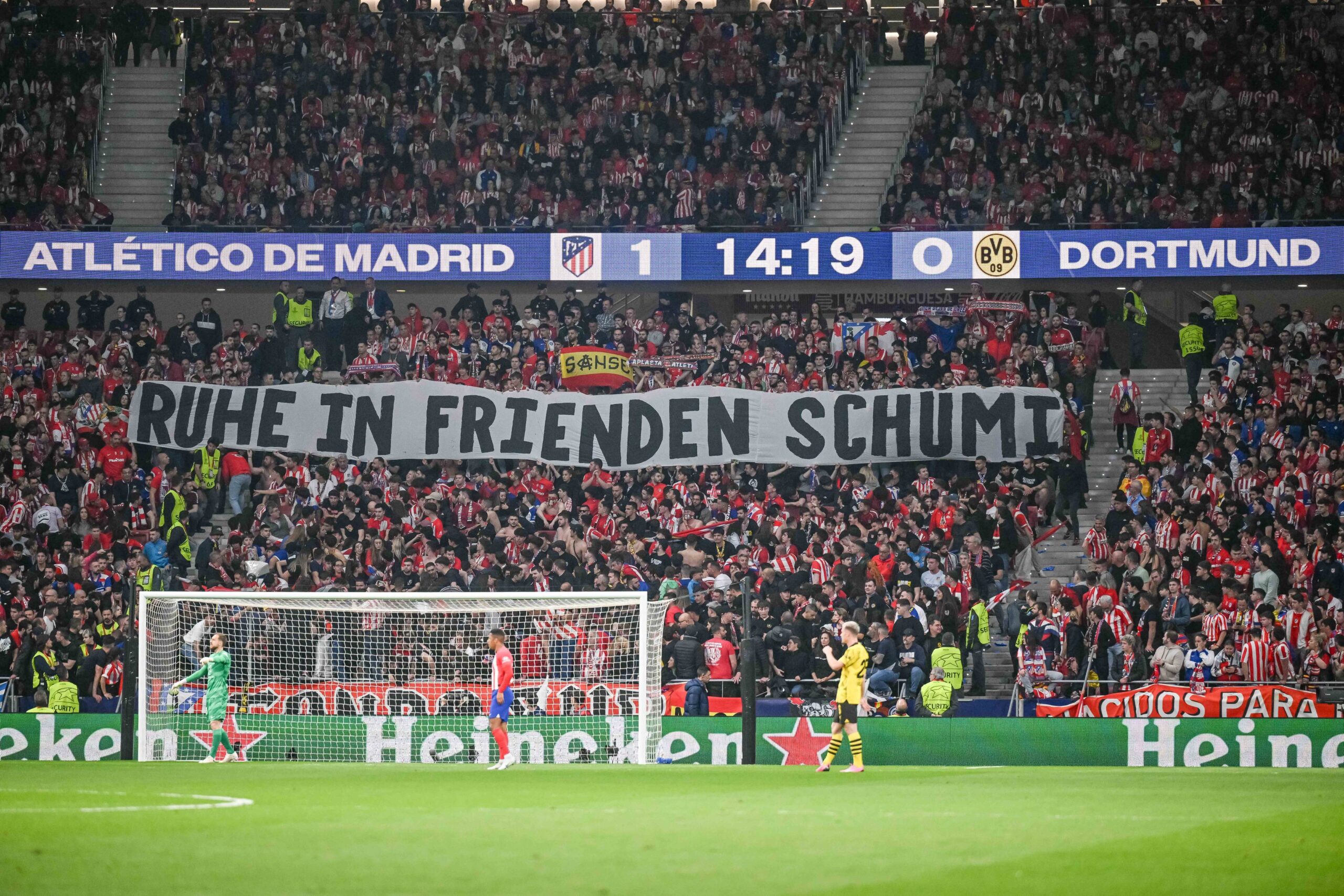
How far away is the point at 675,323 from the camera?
3083cm

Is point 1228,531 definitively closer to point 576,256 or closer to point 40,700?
point 576,256

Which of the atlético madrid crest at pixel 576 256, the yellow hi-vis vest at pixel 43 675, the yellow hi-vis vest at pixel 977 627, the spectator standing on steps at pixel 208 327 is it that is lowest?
the yellow hi-vis vest at pixel 43 675

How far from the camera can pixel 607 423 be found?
92.8 ft

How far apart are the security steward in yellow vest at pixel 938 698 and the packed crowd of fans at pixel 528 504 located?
15.8 inches

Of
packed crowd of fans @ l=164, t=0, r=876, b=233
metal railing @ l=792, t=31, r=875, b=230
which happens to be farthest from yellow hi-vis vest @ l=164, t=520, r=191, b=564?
metal railing @ l=792, t=31, r=875, b=230

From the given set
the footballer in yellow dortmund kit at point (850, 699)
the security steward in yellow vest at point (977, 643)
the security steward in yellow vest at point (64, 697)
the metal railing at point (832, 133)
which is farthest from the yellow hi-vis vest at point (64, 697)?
the metal railing at point (832, 133)

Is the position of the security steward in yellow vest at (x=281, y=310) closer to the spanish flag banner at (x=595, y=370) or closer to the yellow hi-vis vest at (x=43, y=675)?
the spanish flag banner at (x=595, y=370)

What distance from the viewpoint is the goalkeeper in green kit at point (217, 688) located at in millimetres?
19109

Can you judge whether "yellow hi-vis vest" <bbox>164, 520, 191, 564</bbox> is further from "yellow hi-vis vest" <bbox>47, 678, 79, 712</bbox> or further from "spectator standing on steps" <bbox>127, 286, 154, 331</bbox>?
"spectator standing on steps" <bbox>127, 286, 154, 331</bbox>

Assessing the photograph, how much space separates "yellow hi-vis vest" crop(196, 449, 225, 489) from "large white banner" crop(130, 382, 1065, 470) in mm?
383

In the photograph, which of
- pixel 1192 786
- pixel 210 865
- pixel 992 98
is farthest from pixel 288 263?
pixel 210 865

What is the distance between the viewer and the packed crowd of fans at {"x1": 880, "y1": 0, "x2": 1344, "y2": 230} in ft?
102

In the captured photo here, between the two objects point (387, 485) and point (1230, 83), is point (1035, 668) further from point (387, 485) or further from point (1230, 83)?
point (1230, 83)

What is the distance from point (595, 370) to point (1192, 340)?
34.0ft
